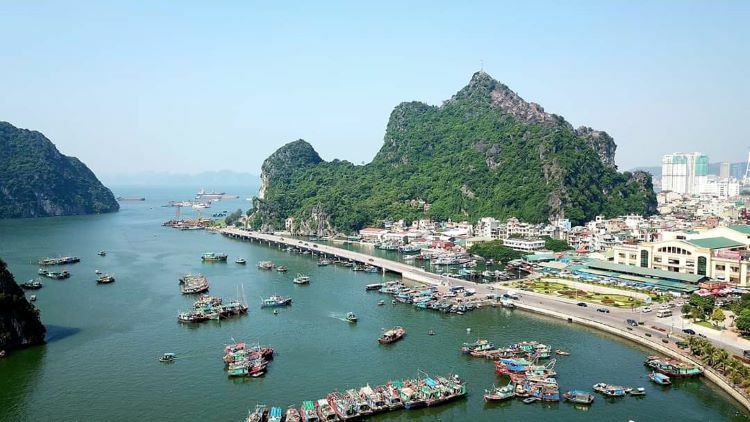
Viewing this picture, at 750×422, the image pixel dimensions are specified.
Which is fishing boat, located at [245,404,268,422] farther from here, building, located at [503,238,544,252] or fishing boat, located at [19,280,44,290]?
building, located at [503,238,544,252]

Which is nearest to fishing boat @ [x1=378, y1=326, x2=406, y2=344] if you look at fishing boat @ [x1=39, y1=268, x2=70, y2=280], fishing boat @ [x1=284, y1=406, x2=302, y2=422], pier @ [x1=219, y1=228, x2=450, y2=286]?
fishing boat @ [x1=284, y1=406, x2=302, y2=422]

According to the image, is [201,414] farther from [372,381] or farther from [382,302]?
[382,302]

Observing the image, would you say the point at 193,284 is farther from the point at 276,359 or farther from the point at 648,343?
the point at 648,343

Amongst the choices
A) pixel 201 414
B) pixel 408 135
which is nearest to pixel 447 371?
pixel 201 414

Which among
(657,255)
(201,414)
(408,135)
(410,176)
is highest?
(408,135)

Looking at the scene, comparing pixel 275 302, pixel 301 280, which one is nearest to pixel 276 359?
pixel 275 302

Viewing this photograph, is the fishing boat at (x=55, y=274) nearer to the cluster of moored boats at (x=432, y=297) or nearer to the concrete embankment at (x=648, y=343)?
the cluster of moored boats at (x=432, y=297)
